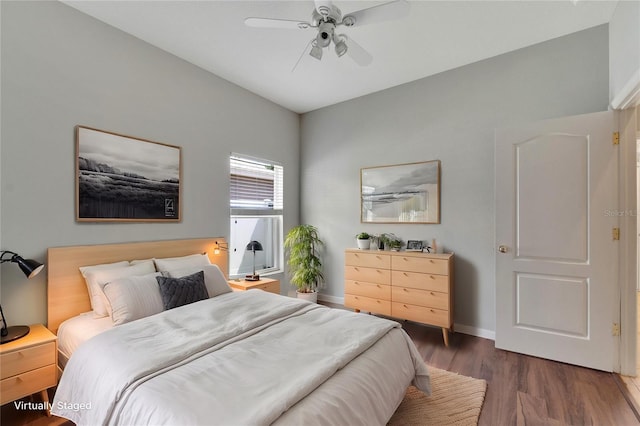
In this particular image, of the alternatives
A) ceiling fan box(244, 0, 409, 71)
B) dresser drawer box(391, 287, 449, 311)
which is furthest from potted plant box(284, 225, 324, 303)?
ceiling fan box(244, 0, 409, 71)

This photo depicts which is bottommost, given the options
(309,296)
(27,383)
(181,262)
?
(309,296)

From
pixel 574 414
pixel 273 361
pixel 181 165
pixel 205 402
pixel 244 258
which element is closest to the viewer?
pixel 205 402

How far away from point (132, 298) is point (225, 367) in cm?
114

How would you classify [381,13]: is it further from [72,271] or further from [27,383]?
[27,383]

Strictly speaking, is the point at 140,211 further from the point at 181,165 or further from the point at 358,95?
the point at 358,95

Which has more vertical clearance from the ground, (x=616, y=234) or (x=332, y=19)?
(x=332, y=19)

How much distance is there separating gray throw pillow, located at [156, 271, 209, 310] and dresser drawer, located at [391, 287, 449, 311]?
2004 millimetres

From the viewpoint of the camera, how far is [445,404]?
2.04m

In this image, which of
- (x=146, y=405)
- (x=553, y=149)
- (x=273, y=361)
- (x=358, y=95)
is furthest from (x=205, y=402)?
(x=358, y=95)

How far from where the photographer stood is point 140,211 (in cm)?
279

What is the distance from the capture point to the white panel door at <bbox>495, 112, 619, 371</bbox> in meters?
2.44

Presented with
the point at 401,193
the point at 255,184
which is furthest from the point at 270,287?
the point at 401,193

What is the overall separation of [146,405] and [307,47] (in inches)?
116

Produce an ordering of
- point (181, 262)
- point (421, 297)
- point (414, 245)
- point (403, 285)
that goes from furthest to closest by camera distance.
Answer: point (414, 245) < point (403, 285) < point (421, 297) < point (181, 262)
